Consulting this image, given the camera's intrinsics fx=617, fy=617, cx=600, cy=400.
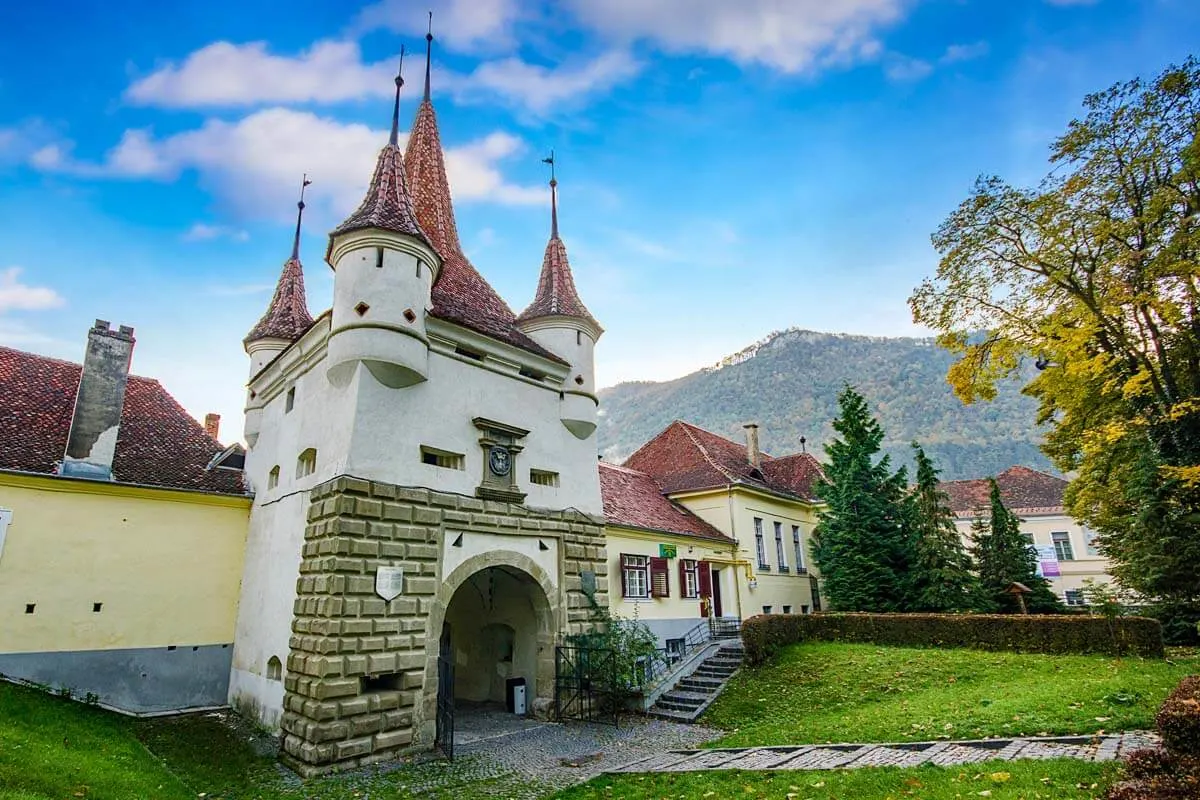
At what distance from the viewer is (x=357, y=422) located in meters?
11.9

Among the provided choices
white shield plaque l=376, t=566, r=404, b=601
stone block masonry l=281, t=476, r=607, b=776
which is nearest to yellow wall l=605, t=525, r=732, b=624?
stone block masonry l=281, t=476, r=607, b=776

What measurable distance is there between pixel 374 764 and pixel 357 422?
601cm

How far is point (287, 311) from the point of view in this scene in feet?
62.0

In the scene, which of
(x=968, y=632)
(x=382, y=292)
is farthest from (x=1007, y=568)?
(x=382, y=292)

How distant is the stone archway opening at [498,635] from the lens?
1480 cm

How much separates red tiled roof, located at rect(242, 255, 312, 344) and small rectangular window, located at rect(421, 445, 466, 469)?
7416mm

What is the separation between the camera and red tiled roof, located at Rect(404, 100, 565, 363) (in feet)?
49.2

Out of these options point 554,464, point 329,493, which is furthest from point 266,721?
point 554,464

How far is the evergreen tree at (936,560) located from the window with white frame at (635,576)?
10.3 m

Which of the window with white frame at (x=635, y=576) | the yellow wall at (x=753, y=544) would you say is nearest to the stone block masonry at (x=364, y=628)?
the window with white frame at (x=635, y=576)

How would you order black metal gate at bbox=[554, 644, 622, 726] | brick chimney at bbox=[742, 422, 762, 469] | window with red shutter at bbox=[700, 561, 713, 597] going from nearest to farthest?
black metal gate at bbox=[554, 644, 622, 726]
window with red shutter at bbox=[700, 561, 713, 597]
brick chimney at bbox=[742, 422, 762, 469]

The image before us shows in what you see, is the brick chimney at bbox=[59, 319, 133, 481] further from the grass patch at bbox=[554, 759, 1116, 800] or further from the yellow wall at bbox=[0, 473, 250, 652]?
the grass patch at bbox=[554, 759, 1116, 800]

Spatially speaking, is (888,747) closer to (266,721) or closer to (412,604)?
(412,604)

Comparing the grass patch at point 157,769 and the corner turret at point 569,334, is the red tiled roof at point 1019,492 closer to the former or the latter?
the corner turret at point 569,334
